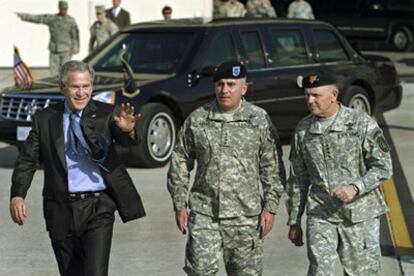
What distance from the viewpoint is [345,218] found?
6086mm

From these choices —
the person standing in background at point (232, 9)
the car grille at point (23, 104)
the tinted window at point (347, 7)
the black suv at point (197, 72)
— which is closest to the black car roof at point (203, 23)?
the black suv at point (197, 72)

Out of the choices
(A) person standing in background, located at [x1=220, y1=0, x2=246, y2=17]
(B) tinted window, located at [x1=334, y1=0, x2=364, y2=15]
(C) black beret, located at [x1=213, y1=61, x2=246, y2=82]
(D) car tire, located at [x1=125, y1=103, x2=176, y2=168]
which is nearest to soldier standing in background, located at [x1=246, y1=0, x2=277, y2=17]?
(A) person standing in background, located at [x1=220, y1=0, x2=246, y2=17]

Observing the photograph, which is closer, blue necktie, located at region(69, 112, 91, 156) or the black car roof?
blue necktie, located at region(69, 112, 91, 156)

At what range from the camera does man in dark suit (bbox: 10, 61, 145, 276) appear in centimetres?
612

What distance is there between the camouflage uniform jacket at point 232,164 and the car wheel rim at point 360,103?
27.4 feet

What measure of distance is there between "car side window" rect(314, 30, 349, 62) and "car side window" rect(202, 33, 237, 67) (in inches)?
61.1

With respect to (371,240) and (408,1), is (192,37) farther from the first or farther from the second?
(408,1)

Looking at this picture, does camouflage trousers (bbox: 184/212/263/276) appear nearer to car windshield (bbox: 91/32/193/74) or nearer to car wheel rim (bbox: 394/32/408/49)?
car windshield (bbox: 91/32/193/74)

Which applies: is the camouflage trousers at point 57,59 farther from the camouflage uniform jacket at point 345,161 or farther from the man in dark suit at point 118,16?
the camouflage uniform jacket at point 345,161

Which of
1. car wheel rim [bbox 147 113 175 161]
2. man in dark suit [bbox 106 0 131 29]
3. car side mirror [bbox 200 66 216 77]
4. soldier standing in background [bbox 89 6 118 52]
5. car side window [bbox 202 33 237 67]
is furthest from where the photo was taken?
man in dark suit [bbox 106 0 131 29]

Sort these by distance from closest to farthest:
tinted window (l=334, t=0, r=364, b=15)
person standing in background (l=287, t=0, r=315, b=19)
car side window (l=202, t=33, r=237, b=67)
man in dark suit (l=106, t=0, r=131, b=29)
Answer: car side window (l=202, t=33, r=237, b=67)
man in dark suit (l=106, t=0, r=131, b=29)
person standing in background (l=287, t=0, r=315, b=19)
tinted window (l=334, t=0, r=364, b=15)

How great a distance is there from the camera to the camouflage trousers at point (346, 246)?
609 cm

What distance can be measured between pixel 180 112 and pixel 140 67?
0.82m

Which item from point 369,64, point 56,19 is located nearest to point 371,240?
point 369,64
